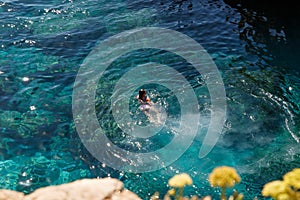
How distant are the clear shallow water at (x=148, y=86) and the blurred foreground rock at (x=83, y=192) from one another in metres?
4.60

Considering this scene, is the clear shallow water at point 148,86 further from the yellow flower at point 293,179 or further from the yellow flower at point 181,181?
the yellow flower at point 293,179

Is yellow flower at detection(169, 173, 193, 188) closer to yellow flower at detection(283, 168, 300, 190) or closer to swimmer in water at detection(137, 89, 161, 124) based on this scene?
yellow flower at detection(283, 168, 300, 190)

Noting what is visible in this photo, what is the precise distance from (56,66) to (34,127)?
401 centimetres

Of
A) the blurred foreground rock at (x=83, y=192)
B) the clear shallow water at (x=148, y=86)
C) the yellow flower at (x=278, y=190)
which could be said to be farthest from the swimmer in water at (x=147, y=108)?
the yellow flower at (x=278, y=190)

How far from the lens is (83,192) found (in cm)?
630

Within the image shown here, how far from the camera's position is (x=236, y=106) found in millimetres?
14289

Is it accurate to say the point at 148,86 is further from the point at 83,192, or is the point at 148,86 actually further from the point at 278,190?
the point at 278,190

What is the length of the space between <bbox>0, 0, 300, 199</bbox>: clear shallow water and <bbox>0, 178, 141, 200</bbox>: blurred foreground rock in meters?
4.60

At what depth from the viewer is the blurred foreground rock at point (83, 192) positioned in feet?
20.3

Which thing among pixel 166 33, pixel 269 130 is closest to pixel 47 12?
pixel 166 33

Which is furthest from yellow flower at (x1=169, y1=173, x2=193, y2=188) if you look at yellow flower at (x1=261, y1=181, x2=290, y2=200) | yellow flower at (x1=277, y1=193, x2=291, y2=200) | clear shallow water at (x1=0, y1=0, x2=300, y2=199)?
Answer: clear shallow water at (x1=0, y1=0, x2=300, y2=199)

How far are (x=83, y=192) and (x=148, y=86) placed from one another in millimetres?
9496

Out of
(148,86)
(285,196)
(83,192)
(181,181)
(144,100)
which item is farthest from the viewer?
(148,86)

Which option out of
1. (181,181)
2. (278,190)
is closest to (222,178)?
(181,181)
